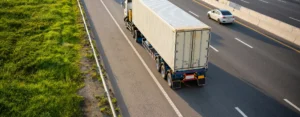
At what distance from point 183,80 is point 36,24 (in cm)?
1624

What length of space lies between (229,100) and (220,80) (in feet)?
7.71

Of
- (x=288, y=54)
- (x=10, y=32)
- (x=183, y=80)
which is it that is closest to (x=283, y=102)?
(x=183, y=80)

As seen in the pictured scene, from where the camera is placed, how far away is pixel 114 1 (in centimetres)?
3619

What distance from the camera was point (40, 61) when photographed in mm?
17453

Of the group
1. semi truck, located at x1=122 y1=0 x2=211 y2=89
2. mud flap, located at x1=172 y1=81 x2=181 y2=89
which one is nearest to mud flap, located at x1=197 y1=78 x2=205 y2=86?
semi truck, located at x1=122 y1=0 x2=211 y2=89

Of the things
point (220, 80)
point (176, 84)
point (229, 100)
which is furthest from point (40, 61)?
point (229, 100)

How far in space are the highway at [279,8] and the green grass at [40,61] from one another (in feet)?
71.2

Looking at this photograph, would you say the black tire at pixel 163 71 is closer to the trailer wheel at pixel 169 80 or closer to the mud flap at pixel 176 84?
the trailer wheel at pixel 169 80

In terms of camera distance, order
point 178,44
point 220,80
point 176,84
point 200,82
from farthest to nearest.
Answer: point 220,80, point 200,82, point 176,84, point 178,44

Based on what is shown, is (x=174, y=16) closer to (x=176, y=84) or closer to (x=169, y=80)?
(x=169, y=80)

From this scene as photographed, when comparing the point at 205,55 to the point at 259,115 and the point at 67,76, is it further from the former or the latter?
the point at 67,76

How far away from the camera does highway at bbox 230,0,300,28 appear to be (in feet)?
101

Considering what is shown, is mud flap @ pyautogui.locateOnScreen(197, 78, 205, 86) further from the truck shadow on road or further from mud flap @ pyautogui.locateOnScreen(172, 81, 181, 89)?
mud flap @ pyautogui.locateOnScreen(172, 81, 181, 89)

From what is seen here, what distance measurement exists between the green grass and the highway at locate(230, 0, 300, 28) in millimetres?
21698
